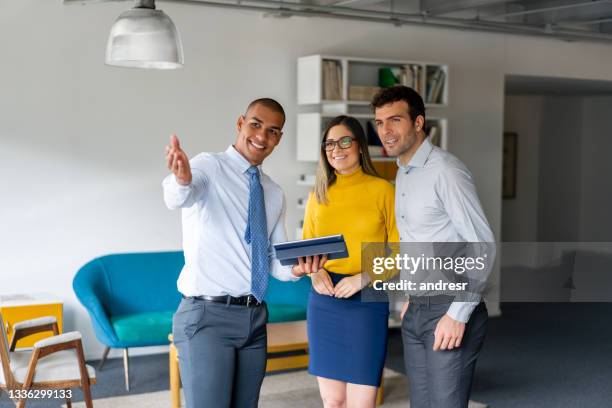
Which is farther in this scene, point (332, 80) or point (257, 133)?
point (332, 80)

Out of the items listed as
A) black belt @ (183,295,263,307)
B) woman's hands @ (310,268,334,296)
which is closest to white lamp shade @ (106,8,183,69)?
black belt @ (183,295,263,307)

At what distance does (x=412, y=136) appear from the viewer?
3.42m

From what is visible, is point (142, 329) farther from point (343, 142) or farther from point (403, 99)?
point (403, 99)

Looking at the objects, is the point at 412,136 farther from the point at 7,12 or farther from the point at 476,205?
the point at 7,12

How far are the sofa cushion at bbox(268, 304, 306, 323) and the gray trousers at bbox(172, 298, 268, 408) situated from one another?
12.1 feet

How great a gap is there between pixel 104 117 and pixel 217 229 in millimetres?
4169

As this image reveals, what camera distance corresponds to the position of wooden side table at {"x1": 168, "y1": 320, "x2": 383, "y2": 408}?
5.64 m

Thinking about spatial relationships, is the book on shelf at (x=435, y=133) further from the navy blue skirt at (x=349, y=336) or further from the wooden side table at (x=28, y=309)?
the navy blue skirt at (x=349, y=336)

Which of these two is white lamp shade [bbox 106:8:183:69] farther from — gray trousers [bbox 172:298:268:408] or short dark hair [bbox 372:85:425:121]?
gray trousers [bbox 172:298:268:408]

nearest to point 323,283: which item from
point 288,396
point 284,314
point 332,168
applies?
point 332,168

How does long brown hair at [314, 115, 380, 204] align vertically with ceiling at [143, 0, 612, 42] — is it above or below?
→ below

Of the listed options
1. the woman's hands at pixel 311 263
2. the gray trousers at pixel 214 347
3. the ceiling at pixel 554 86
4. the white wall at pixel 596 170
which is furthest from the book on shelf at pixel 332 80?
the white wall at pixel 596 170

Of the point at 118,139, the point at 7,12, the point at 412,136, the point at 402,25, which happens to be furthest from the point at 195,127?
the point at 412,136

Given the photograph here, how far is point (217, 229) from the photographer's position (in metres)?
3.23
